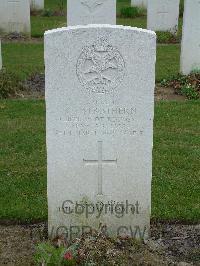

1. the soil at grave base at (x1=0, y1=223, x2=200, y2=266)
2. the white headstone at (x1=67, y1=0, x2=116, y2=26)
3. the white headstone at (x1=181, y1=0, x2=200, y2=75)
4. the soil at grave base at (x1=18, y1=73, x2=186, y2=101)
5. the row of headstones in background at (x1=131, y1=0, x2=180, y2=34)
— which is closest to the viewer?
the soil at grave base at (x1=0, y1=223, x2=200, y2=266)

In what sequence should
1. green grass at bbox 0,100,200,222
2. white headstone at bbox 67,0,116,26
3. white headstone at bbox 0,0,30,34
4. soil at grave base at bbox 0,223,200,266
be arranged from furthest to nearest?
1. white headstone at bbox 0,0,30,34
2. white headstone at bbox 67,0,116,26
3. green grass at bbox 0,100,200,222
4. soil at grave base at bbox 0,223,200,266

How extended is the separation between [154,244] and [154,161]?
181 centimetres

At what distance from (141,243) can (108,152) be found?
0.82 metres

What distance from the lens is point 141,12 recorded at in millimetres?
18219

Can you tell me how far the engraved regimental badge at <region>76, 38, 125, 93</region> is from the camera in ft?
13.2

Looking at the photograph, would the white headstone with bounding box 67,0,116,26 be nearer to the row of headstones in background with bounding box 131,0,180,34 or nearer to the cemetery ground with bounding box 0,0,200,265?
the cemetery ground with bounding box 0,0,200,265

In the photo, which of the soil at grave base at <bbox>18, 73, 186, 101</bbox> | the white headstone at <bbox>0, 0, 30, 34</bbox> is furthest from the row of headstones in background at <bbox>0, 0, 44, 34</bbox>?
the soil at grave base at <bbox>18, 73, 186, 101</bbox>

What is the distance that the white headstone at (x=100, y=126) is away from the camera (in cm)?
400

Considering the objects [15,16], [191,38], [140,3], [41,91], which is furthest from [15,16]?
[191,38]

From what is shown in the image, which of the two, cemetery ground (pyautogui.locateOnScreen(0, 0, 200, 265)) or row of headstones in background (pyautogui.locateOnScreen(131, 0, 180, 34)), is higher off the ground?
row of headstones in background (pyautogui.locateOnScreen(131, 0, 180, 34))

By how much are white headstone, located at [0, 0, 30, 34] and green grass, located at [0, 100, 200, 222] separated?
6350 mm

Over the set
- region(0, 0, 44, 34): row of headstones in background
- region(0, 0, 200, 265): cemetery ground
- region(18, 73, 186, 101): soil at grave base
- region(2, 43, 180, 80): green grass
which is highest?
region(0, 0, 44, 34): row of headstones in background

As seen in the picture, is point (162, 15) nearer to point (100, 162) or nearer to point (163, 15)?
point (163, 15)

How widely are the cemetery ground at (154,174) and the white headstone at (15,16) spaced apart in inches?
170
